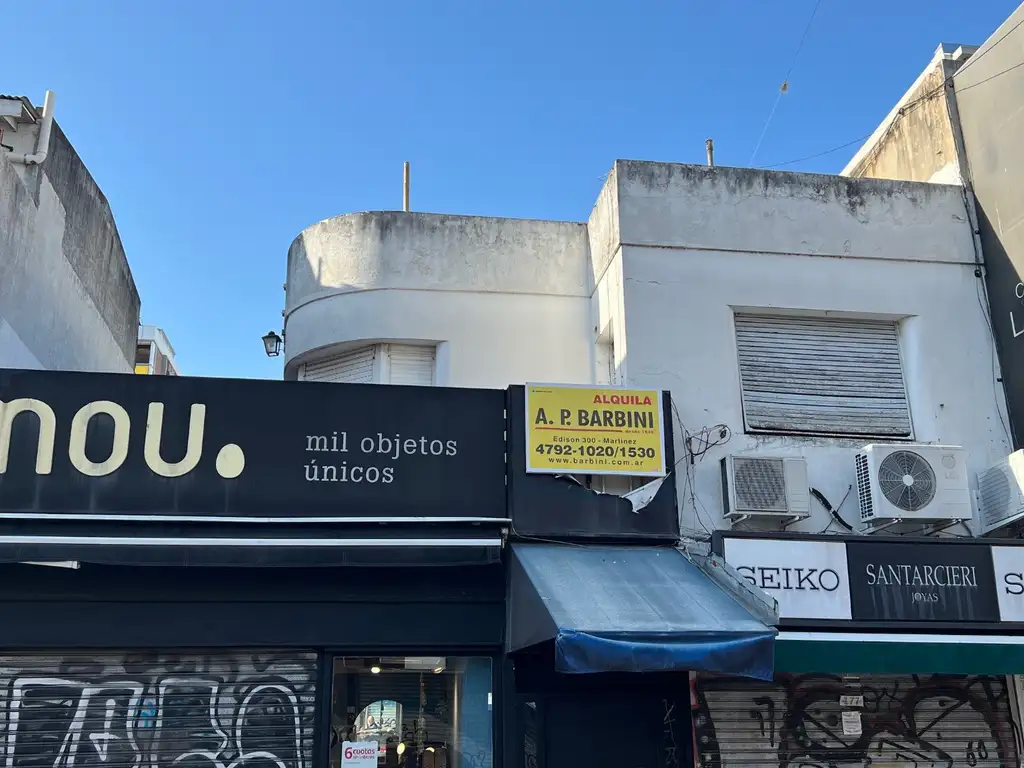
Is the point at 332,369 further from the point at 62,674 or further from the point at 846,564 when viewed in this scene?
the point at 846,564

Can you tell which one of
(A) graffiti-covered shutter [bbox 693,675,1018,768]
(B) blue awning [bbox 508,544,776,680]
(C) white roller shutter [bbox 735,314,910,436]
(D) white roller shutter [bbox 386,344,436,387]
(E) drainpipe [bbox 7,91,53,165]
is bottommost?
(A) graffiti-covered shutter [bbox 693,675,1018,768]

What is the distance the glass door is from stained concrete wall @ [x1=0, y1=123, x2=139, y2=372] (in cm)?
460

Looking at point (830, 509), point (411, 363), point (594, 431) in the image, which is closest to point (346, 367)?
point (411, 363)

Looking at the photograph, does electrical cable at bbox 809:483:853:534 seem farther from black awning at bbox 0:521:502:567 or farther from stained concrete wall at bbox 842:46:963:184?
stained concrete wall at bbox 842:46:963:184

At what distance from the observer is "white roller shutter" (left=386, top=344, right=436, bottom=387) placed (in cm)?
1004

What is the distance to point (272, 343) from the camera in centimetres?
1146

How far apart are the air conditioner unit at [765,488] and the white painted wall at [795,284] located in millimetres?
304

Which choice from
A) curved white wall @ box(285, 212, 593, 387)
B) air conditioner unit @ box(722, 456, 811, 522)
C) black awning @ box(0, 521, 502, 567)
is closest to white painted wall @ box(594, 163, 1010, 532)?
air conditioner unit @ box(722, 456, 811, 522)

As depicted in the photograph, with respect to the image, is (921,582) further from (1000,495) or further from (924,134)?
(924,134)

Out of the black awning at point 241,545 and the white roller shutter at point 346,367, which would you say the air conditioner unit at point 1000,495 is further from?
the white roller shutter at point 346,367

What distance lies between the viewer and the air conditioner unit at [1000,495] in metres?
8.12

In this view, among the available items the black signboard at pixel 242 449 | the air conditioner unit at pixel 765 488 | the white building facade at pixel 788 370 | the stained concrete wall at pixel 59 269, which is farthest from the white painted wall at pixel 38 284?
the air conditioner unit at pixel 765 488

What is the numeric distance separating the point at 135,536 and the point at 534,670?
3340 millimetres

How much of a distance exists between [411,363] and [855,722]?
5546mm
